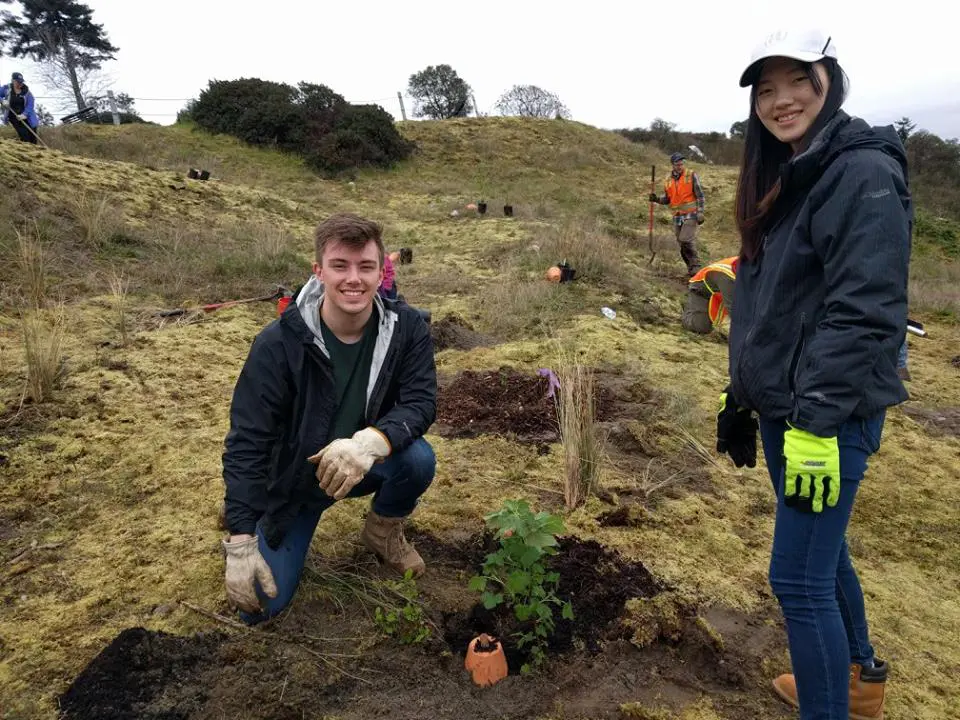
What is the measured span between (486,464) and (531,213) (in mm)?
9917

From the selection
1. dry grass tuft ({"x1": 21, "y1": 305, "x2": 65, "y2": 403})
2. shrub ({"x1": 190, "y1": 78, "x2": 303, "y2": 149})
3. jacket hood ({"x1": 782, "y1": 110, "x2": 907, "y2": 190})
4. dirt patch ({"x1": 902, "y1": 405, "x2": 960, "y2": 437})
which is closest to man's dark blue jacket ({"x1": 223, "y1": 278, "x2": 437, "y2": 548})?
jacket hood ({"x1": 782, "y1": 110, "x2": 907, "y2": 190})

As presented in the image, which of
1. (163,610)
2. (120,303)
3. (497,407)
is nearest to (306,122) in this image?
(120,303)

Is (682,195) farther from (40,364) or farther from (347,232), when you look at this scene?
(40,364)

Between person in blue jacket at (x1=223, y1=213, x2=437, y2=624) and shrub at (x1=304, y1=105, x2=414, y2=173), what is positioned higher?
shrub at (x1=304, y1=105, x2=414, y2=173)

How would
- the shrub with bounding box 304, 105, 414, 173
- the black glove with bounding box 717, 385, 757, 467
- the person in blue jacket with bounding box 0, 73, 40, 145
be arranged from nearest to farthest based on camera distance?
1. the black glove with bounding box 717, 385, 757, 467
2. the person in blue jacket with bounding box 0, 73, 40, 145
3. the shrub with bounding box 304, 105, 414, 173

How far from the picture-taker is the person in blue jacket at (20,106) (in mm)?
10336

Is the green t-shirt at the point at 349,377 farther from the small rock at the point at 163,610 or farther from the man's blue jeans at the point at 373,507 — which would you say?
the small rock at the point at 163,610

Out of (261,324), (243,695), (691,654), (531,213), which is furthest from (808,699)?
(531,213)

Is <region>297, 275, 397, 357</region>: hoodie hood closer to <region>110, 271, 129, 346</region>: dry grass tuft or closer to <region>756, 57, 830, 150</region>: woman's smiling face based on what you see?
<region>756, 57, 830, 150</region>: woman's smiling face

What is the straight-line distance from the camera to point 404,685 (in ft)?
6.25

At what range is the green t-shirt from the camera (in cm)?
210

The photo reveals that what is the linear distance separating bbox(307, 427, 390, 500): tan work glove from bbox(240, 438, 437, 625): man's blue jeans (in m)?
0.29

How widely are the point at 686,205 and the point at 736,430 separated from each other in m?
7.82

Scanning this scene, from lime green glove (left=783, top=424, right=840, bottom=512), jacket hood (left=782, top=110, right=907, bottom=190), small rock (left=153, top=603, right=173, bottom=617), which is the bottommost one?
small rock (left=153, top=603, right=173, bottom=617)
